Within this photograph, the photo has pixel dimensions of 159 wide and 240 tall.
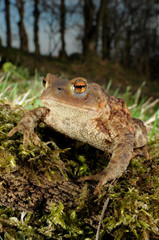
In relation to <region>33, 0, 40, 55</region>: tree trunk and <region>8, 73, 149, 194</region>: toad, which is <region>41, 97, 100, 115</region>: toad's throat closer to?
<region>8, 73, 149, 194</region>: toad

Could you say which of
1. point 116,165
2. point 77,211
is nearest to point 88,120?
point 116,165

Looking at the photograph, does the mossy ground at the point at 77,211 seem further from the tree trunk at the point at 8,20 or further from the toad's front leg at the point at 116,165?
the tree trunk at the point at 8,20

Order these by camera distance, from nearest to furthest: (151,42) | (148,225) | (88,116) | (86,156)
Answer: (148,225) → (88,116) → (86,156) → (151,42)

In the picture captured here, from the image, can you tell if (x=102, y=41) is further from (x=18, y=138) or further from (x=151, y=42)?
(x=18, y=138)

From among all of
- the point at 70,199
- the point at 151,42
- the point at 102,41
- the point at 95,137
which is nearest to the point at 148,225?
the point at 70,199

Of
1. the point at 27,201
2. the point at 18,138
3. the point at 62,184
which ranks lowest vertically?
the point at 27,201

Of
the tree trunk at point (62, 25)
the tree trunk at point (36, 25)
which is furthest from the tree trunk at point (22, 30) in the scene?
the tree trunk at point (62, 25)

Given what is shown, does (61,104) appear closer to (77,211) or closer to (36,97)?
(77,211)
